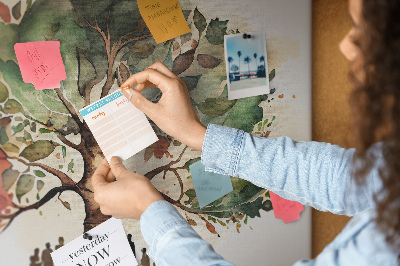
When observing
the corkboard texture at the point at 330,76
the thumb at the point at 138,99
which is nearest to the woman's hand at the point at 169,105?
the thumb at the point at 138,99

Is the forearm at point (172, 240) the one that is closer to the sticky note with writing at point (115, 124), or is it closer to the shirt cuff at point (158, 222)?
the shirt cuff at point (158, 222)

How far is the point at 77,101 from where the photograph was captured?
75 cm

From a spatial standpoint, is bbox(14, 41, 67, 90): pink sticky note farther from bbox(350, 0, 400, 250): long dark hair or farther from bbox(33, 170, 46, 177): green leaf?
bbox(350, 0, 400, 250): long dark hair

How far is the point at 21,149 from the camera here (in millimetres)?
739

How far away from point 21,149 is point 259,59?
633mm

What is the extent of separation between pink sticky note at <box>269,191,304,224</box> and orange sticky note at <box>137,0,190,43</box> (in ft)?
1.69

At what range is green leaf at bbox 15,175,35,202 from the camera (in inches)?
29.4

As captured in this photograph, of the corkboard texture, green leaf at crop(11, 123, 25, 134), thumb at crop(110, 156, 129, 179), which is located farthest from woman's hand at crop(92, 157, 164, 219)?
the corkboard texture

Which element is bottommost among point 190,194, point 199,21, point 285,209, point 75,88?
point 285,209

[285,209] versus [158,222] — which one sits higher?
[158,222]

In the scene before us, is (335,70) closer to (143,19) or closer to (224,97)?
(224,97)

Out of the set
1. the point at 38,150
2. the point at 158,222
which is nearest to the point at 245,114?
the point at 158,222

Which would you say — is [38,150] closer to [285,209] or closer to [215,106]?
[215,106]

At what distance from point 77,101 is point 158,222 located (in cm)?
36
